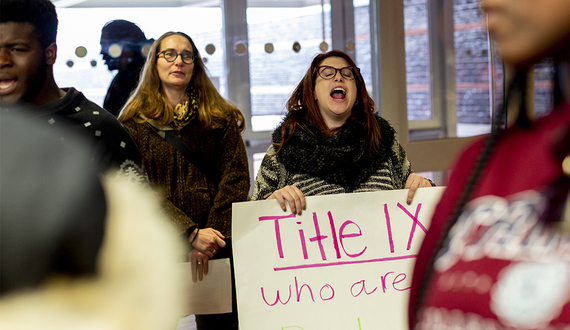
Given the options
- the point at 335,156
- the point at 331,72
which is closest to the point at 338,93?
the point at 331,72

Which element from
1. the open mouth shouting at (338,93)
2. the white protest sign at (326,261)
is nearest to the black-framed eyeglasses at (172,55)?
the open mouth shouting at (338,93)

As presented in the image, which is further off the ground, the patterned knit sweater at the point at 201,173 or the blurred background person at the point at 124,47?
the blurred background person at the point at 124,47

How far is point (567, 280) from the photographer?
0.85 ft

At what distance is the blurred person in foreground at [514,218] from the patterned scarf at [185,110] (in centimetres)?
116

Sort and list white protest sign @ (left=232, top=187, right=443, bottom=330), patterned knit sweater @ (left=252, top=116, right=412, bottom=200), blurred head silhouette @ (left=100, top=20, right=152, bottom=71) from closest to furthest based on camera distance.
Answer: white protest sign @ (left=232, top=187, right=443, bottom=330), patterned knit sweater @ (left=252, top=116, right=412, bottom=200), blurred head silhouette @ (left=100, top=20, right=152, bottom=71)

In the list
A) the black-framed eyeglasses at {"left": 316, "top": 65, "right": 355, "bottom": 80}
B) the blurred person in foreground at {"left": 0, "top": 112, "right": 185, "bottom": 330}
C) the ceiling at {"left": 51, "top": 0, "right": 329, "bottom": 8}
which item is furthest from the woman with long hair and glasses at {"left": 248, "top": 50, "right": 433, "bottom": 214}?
the ceiling at {"left": 51, "top": 0, "right": 329, "bottom": 8}

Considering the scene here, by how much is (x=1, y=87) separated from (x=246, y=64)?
2073 mm

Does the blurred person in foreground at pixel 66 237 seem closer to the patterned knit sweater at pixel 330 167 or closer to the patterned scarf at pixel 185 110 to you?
the patterned knit sweater at pixel 330 167

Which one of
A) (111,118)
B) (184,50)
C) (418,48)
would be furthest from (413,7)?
(111,118)

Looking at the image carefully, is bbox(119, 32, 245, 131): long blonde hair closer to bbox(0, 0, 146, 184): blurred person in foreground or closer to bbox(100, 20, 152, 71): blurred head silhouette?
bbox(100, 20, 152, 71): blurred head silhouette

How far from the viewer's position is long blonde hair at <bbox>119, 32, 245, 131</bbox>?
140 centimetres

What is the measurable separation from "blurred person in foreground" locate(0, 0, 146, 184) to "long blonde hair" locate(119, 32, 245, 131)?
0.93 m

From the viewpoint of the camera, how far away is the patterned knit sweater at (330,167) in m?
1.29

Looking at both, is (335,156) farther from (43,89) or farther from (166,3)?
(166,3)
